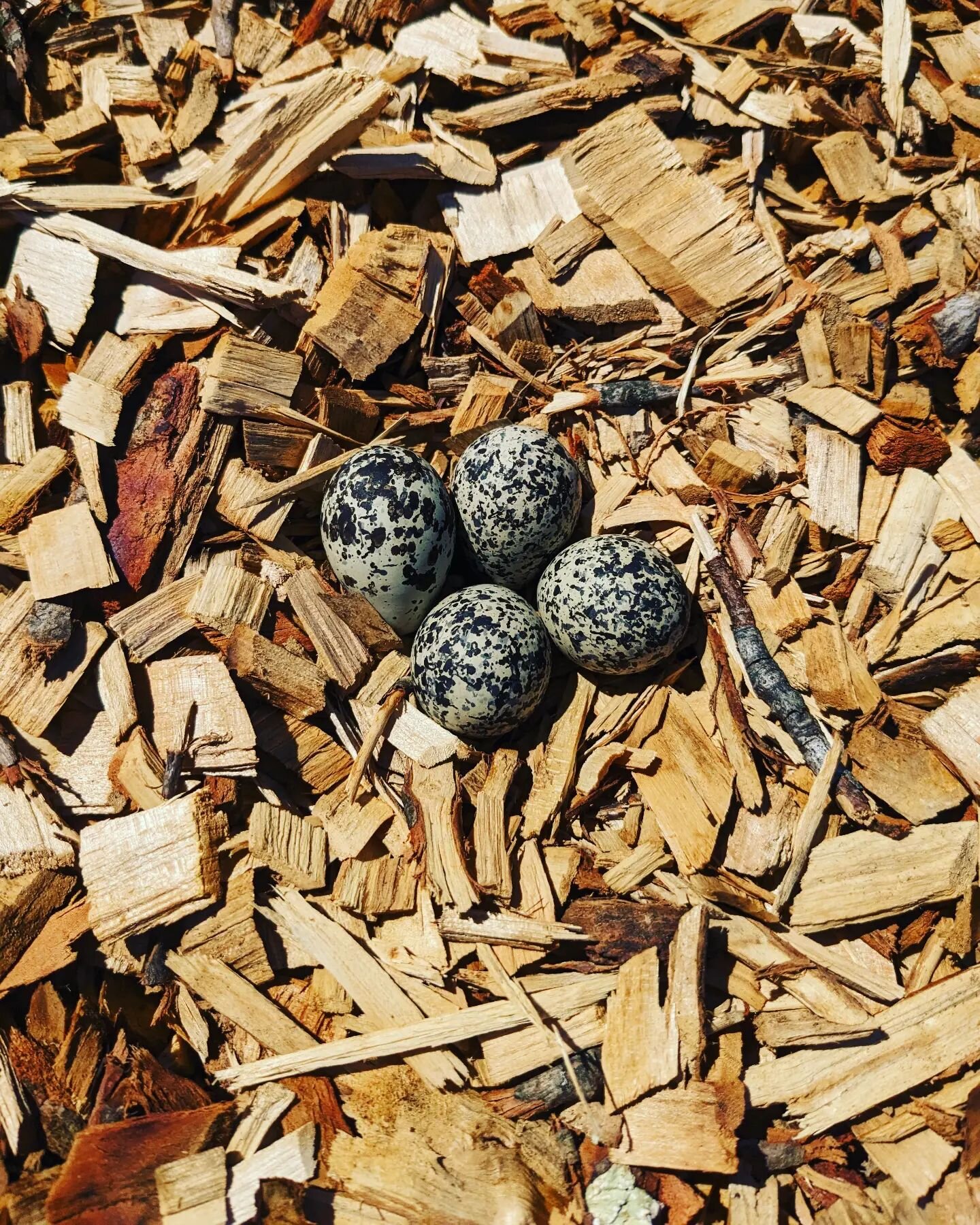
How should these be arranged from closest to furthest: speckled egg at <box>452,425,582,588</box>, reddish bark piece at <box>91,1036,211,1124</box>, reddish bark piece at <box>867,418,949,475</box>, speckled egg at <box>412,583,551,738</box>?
reddish bark piece at <box>91,1036,211,1124</box>
speckled egg at <box>412,583,551,738</box>
speckled egg at <box>452,425,582,588</box>
reddish bark piece at <box>867,418,949,475</box>

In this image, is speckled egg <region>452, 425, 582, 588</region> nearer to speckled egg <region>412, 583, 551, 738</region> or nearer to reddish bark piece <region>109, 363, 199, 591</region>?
speckled egg <region>412, 583, 551, 738</region>

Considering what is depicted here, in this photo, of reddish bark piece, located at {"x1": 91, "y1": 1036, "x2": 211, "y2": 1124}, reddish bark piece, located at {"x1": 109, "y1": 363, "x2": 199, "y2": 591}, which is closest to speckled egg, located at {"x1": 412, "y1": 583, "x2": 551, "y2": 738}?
reddish bark piece, located at {"x1": 109, "y1": 363, "x2": 199, "y2": 591}

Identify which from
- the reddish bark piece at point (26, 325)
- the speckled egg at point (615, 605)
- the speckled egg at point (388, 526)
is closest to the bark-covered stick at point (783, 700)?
the speckled egg at point (615, 605)

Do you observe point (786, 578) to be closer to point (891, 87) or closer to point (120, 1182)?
point (891, 87)

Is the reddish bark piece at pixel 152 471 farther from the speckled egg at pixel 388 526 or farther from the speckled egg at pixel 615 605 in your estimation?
the speckled egg at pixel 615 605

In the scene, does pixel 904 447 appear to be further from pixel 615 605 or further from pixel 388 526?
pixel 388 526

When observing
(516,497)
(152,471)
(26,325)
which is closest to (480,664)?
(516,497)

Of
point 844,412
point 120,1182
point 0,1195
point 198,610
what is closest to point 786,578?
point 844,412
